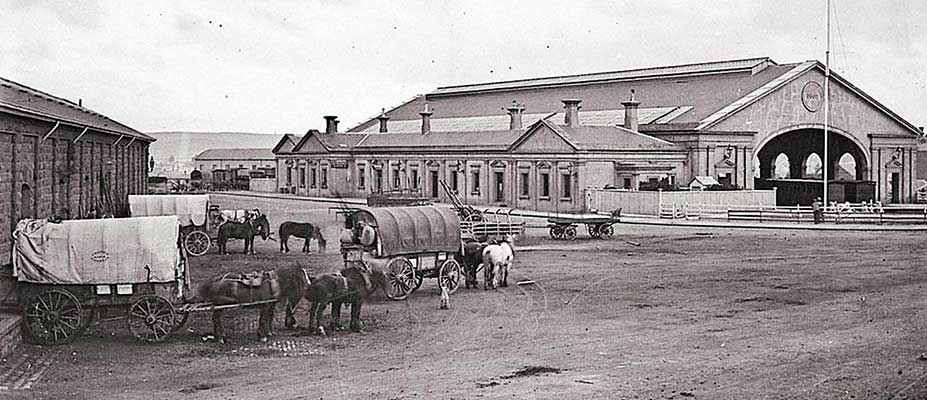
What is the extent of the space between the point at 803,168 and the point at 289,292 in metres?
61.4

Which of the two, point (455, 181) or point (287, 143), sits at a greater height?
point (287, 143)

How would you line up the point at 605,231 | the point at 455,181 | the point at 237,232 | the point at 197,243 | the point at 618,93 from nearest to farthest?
the point at 237,232, the point at 197,243, the point at 605,231, the point at 455,181, the point at 618,93

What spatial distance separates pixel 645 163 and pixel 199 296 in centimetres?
4247

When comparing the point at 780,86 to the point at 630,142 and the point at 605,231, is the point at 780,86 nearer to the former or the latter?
the point at 630,142

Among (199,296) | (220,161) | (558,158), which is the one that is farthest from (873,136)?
(220,161)

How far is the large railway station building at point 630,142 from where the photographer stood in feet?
189

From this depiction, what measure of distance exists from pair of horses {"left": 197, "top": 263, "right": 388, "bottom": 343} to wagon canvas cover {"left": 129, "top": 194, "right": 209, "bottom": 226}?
14279mm

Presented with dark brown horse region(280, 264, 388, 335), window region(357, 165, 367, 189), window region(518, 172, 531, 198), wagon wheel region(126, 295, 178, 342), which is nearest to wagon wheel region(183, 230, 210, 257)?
dark brown horse region(280, 264, 388, 335)

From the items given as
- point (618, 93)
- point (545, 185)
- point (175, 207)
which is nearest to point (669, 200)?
point (545, 185)

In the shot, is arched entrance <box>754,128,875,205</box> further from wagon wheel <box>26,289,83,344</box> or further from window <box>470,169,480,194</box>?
wagon wheel <box>26,289,83,344</box>

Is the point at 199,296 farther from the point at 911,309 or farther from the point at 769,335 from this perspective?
the point at 911,309

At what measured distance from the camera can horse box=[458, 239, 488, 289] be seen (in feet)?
80.2

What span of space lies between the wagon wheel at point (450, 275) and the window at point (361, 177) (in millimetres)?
49415

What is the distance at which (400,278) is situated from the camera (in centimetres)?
2302
